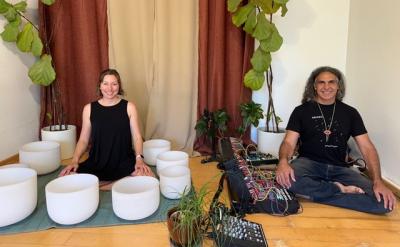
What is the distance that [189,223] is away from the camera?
4.01 feet

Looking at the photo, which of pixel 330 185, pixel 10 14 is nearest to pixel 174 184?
pixel 330 185

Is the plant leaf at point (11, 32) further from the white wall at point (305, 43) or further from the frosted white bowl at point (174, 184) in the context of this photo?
the white wall at point (305, 43)

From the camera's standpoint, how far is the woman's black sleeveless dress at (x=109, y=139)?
7.17 feet

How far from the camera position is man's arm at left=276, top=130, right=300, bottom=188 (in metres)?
1.90

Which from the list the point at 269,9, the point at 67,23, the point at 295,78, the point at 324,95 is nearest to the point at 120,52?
the point at 67,23

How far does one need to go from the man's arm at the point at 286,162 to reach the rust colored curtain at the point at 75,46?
179cm

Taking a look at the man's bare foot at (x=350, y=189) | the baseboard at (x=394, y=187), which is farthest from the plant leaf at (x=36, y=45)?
the baseboard at (x=394, y=187)

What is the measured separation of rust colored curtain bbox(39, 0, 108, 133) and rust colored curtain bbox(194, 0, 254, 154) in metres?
0.90

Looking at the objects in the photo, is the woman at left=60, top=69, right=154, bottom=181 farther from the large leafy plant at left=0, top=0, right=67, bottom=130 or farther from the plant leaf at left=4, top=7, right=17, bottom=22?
the plant leaf at left=4, top=7, right=17, bottom=22

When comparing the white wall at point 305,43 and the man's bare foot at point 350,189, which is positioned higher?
the white wall at point 305,43

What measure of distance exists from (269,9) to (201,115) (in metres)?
1.07

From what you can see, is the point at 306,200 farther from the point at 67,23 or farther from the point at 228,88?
the point at 67,23

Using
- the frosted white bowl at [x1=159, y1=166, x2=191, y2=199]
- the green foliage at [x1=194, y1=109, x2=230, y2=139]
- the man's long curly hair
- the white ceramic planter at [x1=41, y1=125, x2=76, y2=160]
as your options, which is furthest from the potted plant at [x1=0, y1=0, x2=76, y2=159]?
the man's long curly hair

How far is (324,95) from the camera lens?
82.4 inches
